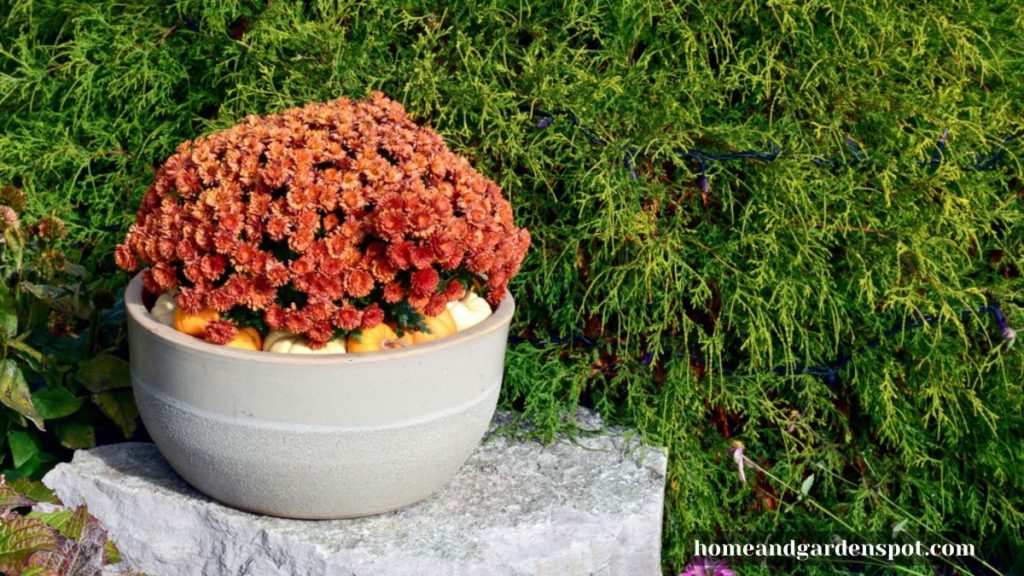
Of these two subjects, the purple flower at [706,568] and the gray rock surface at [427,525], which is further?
the purple flower at [706,568]

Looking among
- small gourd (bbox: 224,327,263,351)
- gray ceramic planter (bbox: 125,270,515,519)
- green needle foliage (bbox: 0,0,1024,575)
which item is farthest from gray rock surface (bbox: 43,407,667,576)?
small gourd (bbox: 224,327,263,351)

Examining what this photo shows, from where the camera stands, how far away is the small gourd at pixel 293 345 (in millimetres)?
1935

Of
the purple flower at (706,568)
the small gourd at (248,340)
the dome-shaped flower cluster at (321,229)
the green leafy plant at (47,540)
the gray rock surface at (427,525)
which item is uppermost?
the dome-shaped flower cluster at (321,229)

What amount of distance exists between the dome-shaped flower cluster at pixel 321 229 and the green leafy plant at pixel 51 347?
42 cm

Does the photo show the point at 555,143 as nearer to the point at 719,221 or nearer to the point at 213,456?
the point at 719,221

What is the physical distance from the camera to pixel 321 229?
197 centimetres

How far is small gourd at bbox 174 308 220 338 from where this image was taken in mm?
1974

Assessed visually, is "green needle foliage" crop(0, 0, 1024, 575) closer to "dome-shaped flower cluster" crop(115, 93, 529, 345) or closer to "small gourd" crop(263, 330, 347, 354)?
"dome-shaped flower cluster" crop(115, 93, 529, 345)

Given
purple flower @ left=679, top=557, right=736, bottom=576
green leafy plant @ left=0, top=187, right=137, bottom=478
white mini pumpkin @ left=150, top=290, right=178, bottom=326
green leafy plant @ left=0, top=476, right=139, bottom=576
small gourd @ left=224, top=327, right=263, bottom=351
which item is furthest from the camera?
purple flower @ left=679, top=557, right=736, bottom=576

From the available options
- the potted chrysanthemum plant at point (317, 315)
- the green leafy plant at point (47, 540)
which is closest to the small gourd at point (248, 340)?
the potted chrysanthemum plant at point (317, 315)

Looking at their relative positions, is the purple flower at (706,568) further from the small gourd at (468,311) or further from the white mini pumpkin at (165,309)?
the white mini pumpkin at (165,309)

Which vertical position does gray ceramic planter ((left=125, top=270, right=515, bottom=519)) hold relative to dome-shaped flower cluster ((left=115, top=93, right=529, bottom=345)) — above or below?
below

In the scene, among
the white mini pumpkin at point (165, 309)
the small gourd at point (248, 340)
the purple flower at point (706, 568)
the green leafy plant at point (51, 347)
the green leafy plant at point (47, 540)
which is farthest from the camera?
the purple flower at point (706, 568)

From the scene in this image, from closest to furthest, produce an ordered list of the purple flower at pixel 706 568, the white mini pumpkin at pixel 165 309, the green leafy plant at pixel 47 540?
1. the green leafy plant at pixel 47 540
2. the white mini pumpkin at pixel 165 309
3. the purple flower at pixel 706 568
